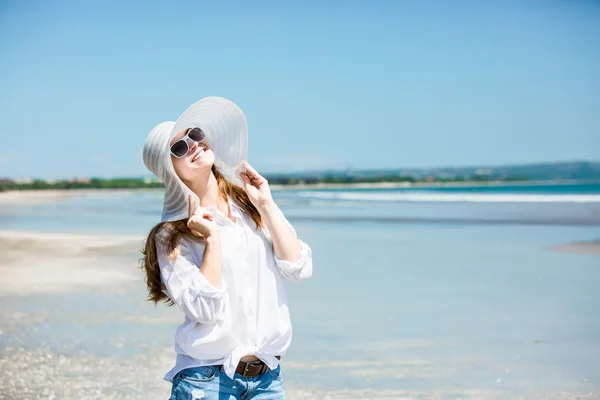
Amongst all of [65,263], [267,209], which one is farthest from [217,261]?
[65,263]

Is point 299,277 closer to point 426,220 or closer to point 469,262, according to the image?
point 469,262

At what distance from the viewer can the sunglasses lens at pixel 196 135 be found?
2406 millimetres

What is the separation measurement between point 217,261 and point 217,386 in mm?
398

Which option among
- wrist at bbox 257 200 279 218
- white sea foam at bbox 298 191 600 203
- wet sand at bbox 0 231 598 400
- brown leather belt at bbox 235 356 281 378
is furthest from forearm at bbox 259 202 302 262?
white sea foam at bbox 298 191 600 203

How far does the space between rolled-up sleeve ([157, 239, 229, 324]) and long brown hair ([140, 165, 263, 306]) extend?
0.10ft

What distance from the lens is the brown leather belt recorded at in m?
2.38

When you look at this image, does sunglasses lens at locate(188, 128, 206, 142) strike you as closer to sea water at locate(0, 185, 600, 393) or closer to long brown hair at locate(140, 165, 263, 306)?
long brown hair at locate(140, 165, 263, 306)

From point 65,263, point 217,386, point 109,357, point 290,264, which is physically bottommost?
point 65,263

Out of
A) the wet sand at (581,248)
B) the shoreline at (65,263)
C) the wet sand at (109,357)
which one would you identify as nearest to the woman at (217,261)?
the wet sand at (109,357)

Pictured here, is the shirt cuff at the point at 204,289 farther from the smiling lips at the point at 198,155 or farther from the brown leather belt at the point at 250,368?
the smiling lips at the point at 198,155

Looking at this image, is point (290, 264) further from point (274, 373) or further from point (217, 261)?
point (274, 373)

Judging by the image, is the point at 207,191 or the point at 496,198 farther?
the point at 496,198

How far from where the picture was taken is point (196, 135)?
241cm

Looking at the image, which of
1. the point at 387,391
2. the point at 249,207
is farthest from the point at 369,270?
the point at 249,207
